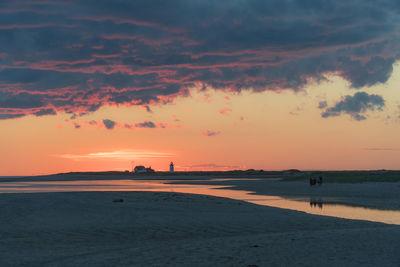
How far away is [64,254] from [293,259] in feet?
25.7

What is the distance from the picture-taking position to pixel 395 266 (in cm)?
1173

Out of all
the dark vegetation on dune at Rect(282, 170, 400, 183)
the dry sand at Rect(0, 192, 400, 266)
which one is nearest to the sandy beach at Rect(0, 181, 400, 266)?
the dry sand at Rect(0, 192, 400, 266)

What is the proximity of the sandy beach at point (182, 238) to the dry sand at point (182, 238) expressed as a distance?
0.03 meters

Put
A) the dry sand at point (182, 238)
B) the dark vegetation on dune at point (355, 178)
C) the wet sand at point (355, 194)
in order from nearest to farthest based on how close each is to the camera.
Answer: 1. the dry sand at point (182, 238)
2. the wet sand at point (355, 194)
3. the dark vegetation on dune at point (355, 178)

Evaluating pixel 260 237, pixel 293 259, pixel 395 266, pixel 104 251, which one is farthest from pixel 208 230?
pixel 395 266

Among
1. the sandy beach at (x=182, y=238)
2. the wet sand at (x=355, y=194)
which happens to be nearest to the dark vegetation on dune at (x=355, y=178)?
the wet sand at (x=355, y=194)

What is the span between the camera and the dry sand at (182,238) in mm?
12656

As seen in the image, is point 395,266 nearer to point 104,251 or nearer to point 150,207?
point 104,251

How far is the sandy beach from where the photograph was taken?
12656mm

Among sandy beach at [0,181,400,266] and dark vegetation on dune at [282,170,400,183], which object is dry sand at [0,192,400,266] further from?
dark vegetation on dune at [282,170,400,183]

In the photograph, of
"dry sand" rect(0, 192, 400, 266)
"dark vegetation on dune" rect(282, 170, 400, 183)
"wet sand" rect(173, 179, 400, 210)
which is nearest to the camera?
"dry sand" rect(0, 192, 400, 266)

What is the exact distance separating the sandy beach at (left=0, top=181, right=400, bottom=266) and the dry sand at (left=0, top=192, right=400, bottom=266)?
0.03m

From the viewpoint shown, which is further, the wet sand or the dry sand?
the wet sand

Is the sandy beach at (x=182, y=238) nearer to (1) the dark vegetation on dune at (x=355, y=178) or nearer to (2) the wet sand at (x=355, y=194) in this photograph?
(2) the wet sand at (x=355, y=194)
